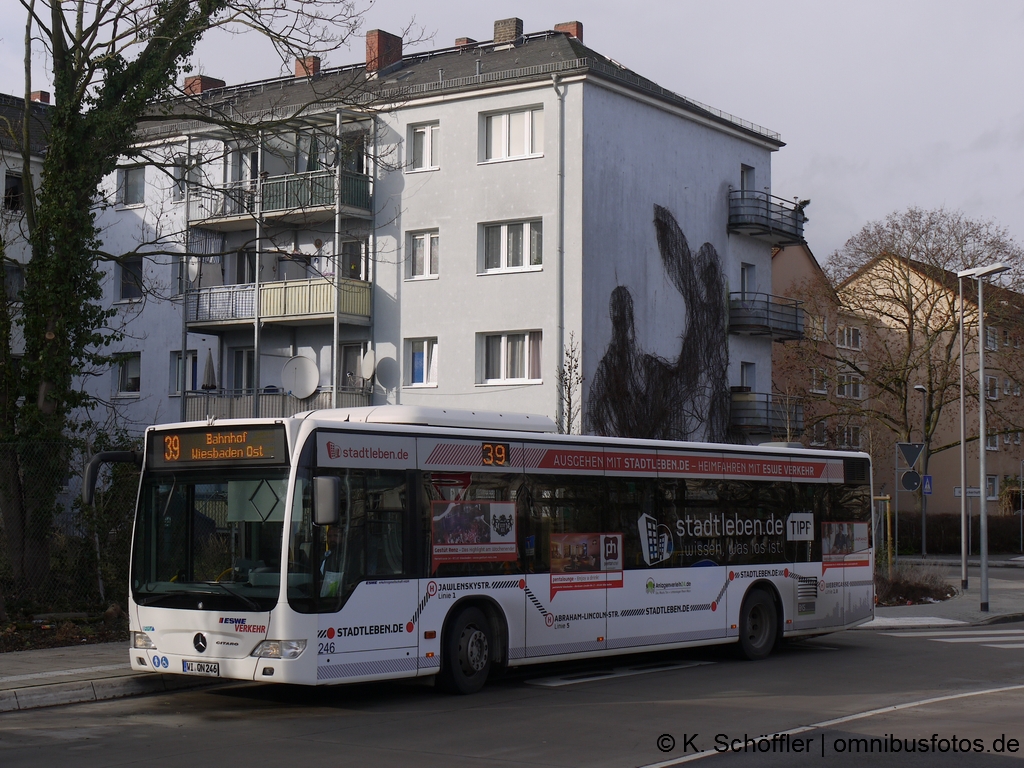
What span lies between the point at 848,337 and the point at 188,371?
3002cm

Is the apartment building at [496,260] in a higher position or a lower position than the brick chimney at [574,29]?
lower

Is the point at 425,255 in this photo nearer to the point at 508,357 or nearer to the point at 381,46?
the point at 508,357

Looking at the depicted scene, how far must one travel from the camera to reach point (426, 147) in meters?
35.9

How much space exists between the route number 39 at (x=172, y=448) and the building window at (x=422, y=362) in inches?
903

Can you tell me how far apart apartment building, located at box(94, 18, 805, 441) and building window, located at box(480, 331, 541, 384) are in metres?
0.05

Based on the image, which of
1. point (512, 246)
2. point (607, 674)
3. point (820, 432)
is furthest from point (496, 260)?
point (820, 432)

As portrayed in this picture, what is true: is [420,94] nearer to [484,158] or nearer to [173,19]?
[484,158]

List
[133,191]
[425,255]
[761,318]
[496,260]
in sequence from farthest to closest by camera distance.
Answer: [133,191] < [761,318] < [425,255] < [496,260]

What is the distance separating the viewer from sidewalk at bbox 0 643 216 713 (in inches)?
455

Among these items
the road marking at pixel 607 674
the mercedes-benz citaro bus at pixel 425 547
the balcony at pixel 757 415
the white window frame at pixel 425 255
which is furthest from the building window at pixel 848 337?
the road marking at pixel 607 674

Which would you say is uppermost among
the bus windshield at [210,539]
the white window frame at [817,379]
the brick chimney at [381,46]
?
the brick chimney at [381,46]

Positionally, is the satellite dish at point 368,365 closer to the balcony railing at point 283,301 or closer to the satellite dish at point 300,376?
the balcony railing at point 283,301

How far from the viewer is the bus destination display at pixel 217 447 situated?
11.4m

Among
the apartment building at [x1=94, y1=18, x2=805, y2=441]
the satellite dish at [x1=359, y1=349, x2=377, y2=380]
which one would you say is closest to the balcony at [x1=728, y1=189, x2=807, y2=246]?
the apartment building at [x1=94, y1=18, x2=805, y2=441]
